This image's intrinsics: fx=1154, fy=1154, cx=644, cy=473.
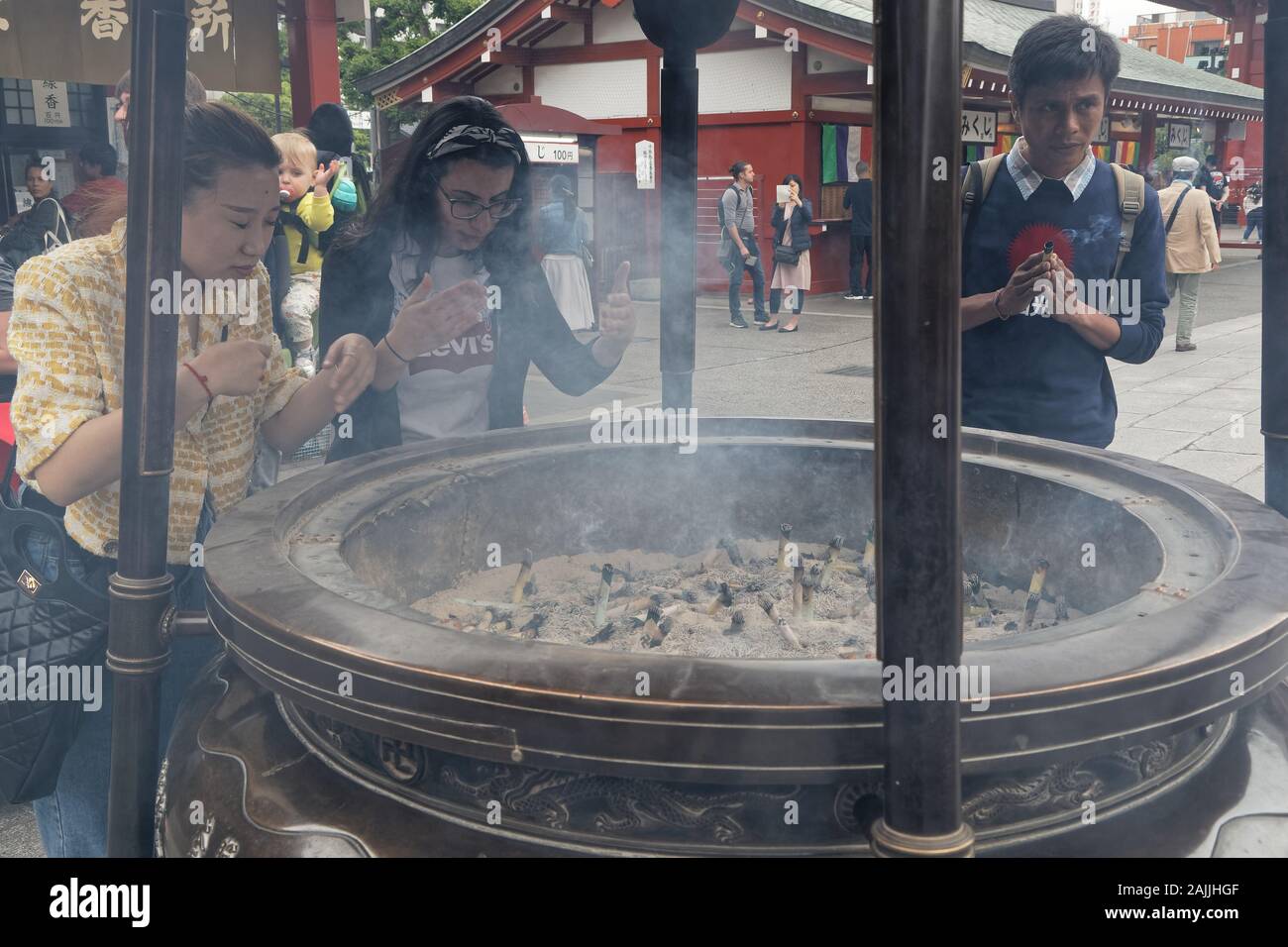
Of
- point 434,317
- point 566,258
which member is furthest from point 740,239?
point 434,317

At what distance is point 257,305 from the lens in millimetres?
2160

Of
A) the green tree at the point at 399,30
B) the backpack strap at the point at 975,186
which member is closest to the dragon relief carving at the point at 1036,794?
the backpack strap at the point at 975,186

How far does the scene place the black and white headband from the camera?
255cm

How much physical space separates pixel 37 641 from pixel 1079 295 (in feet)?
7.27

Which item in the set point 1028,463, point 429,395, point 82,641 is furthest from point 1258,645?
point 429,395

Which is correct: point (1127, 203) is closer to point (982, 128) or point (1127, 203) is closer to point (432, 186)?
point (432, 186)

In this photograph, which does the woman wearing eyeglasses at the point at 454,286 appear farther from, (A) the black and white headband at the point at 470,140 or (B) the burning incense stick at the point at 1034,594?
(B) the burning incense stick at the point at 1034,594

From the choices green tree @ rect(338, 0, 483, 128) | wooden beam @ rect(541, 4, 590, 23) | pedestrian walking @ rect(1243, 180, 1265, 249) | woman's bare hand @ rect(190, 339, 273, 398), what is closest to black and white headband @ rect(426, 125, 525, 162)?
woman's bare hand @ rect(190, 339, 273, 398)

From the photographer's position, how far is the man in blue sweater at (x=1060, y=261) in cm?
254

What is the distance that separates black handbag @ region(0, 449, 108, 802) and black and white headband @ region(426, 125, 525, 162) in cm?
118

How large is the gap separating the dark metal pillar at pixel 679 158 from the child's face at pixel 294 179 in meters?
3.18

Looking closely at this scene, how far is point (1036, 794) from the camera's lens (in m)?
1.41

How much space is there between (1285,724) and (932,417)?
1.02 m

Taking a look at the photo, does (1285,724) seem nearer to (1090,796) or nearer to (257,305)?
(1090,796)
